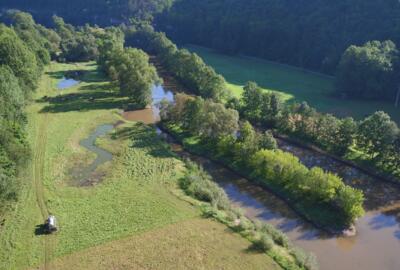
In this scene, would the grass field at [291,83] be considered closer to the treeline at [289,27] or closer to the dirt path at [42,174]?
the treeline at [289,27]

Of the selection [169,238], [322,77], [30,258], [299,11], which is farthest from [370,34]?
[30,258]

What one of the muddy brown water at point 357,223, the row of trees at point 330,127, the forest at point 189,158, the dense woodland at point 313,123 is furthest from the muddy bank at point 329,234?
the dense woodland at point 313,123

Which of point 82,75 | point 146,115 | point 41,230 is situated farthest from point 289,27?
point 41,230

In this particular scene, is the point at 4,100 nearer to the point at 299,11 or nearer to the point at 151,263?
the point at 151,263

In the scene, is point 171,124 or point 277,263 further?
point 171,124

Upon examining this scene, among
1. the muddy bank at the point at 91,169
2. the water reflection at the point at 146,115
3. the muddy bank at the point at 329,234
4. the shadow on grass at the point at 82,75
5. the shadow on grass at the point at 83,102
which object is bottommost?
the muddy bank at the point at 329,234
